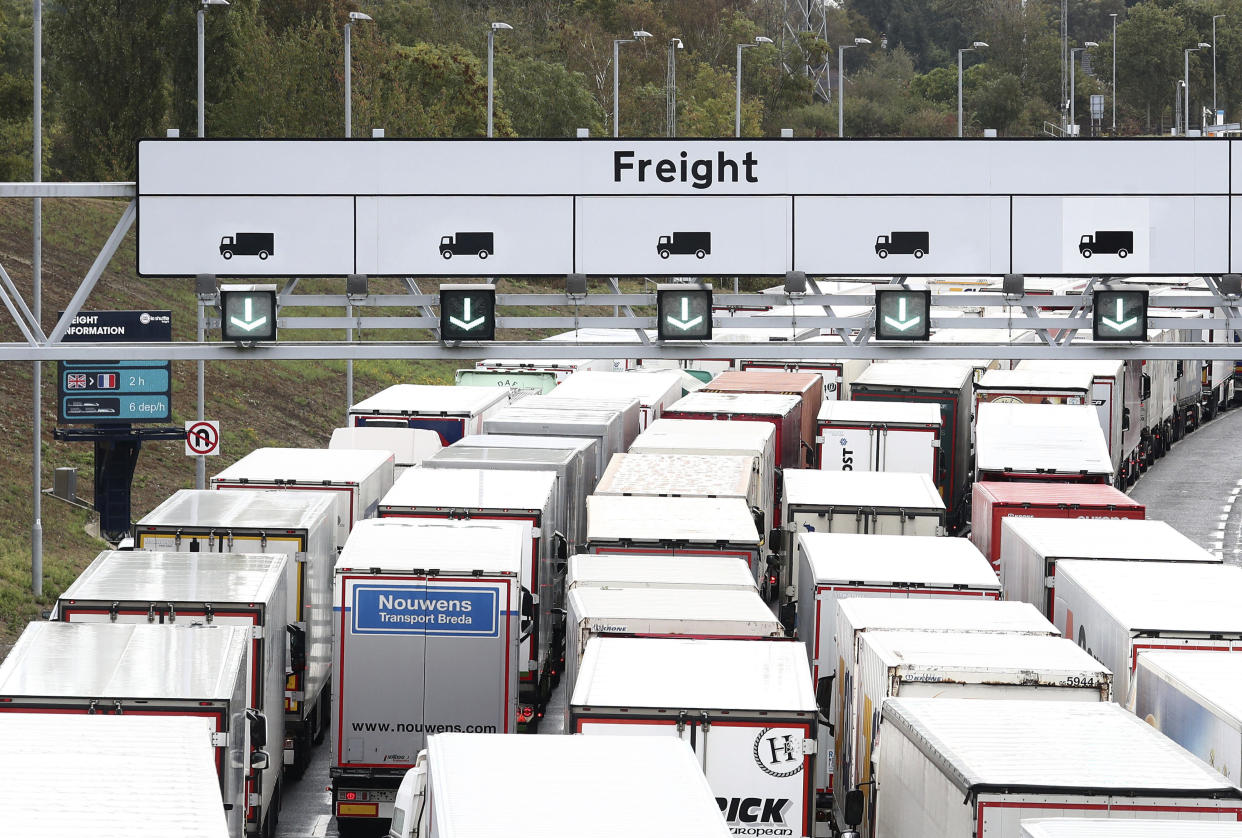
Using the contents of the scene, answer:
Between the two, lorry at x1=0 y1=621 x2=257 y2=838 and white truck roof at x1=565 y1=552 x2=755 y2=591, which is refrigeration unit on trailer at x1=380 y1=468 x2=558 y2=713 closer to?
white truck roof at x1=565 y1=552 x2=755 y2=591

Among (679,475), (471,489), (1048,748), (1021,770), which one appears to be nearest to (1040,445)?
(679,475)

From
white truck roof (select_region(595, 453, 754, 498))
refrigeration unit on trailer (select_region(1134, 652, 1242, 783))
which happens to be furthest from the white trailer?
refrigeration unit on trailer (select_region(1134, 652, 1242, 783))

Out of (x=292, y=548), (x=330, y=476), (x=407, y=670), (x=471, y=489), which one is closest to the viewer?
(x=407, y=670)

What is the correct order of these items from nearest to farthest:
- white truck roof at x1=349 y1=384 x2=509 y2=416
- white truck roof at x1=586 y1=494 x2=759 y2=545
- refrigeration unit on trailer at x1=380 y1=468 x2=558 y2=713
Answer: refrigeration unit on trailer at x1=380 y1=468 x2=558 y2=713 → white truck roof at x1=586 y1=494 x2=759 y2=545 → white truck roof at x1=349 y1=384 x2=509 y2=416

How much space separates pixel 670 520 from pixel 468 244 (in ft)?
12.3

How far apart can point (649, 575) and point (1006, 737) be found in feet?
20.3

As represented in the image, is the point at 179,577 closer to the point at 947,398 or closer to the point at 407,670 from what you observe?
the point at 407,670

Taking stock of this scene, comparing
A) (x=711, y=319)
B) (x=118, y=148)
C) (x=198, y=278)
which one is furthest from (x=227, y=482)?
(x=118, y=148)

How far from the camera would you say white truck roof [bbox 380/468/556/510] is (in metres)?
20.2

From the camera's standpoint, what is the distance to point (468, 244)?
762 inches

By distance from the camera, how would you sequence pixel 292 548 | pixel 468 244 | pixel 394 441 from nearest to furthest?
pixel 292 548 < pixel 468 244 < pixel 394 441

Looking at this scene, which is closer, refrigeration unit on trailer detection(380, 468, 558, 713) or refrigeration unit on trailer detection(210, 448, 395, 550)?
refrigeration unit on trailer detection(380, 468, 558, 713)

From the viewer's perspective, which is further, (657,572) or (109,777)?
(657,572)

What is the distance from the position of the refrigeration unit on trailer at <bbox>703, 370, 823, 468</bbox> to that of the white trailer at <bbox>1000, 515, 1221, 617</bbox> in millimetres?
10190
